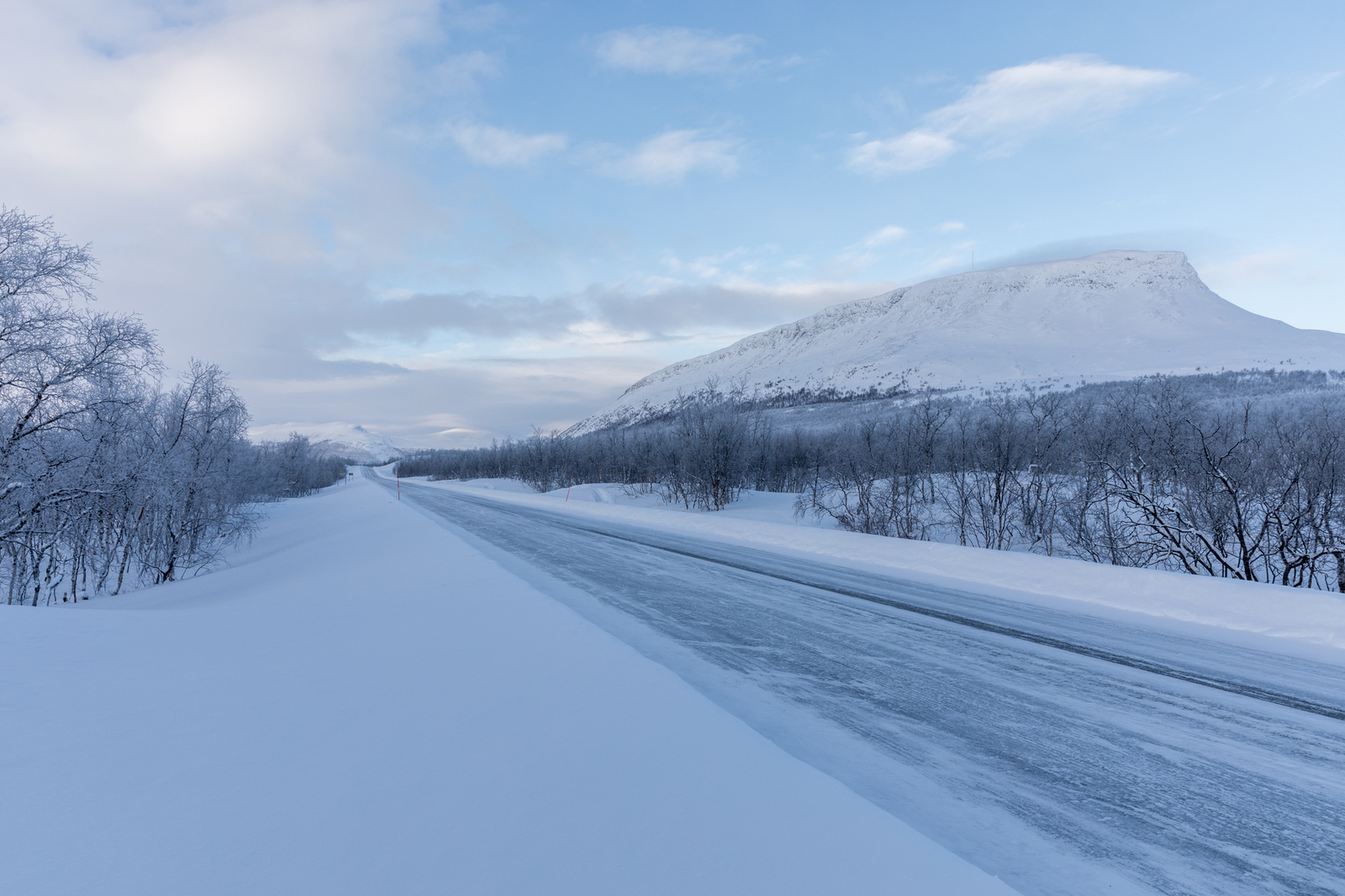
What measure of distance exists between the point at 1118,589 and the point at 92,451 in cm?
2224

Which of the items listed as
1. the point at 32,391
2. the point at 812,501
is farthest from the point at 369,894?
the point at 812,501

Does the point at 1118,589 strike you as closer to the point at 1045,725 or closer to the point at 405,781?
the point at 1045,725

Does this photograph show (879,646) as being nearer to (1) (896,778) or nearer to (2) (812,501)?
(1) (896,778)

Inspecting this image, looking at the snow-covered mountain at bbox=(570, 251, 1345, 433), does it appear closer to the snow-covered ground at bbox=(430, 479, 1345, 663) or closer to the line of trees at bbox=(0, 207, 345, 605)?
the line of trees at bbox=(0, 207, 345, 605)

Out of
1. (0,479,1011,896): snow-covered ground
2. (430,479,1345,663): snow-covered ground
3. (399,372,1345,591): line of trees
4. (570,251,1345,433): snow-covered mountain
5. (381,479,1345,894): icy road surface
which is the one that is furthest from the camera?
(570,251,1345,433): snow-covered mountain

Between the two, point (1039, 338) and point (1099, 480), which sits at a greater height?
point (1039, 338)

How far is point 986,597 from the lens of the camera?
Answer: 7762 mm

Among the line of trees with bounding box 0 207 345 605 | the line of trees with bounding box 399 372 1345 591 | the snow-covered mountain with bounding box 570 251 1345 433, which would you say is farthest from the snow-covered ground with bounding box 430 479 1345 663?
the snow-covered mountain with bounding box 570 251 1345 433

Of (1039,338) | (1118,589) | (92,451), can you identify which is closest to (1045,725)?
(1118,589)

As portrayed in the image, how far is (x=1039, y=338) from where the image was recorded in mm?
127750

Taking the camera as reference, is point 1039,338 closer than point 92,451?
No

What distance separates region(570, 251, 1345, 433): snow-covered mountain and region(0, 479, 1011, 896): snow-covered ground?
96.0 metres

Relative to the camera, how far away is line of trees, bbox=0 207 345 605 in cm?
1232

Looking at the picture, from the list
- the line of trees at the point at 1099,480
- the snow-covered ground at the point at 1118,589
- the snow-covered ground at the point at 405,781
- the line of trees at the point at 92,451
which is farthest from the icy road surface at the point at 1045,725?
the line of trees at the point at 92,451
